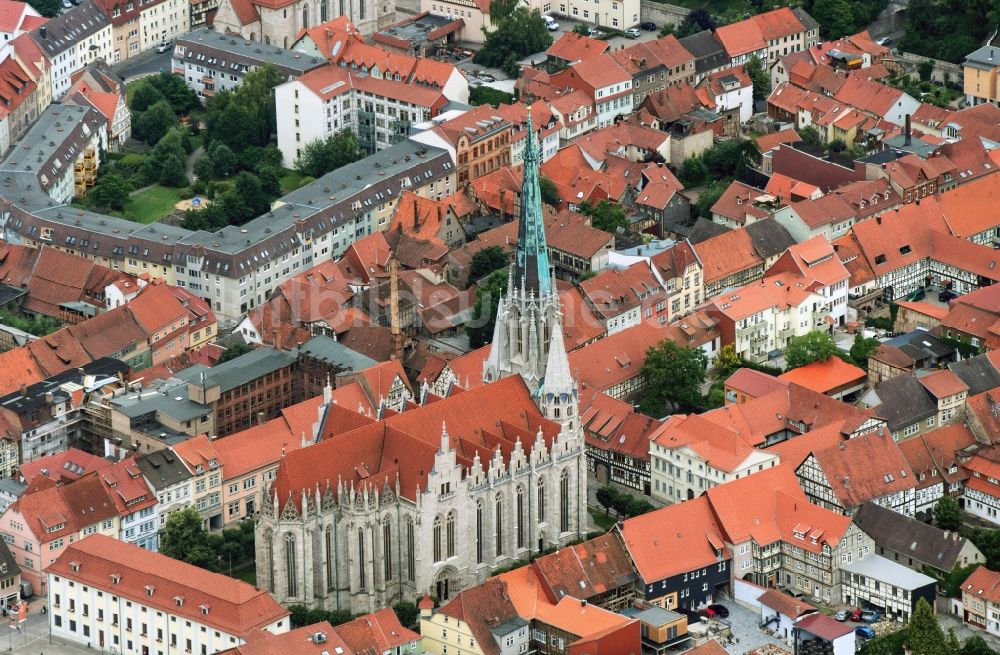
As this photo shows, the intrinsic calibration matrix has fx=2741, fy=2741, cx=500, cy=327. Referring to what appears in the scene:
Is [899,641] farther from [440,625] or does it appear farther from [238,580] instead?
[238,580]

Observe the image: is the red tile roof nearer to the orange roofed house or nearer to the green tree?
the orange roofed house

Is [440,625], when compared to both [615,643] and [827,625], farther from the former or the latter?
[827,625]

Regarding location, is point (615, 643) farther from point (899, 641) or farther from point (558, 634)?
point (899, 641)

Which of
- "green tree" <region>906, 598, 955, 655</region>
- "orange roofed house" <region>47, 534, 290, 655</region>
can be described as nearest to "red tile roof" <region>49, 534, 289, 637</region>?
"orange roofed house" <region>47, 534, 290, 655</region>

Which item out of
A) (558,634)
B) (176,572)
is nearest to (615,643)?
(558,634)

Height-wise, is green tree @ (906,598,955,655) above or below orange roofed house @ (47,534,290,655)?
below

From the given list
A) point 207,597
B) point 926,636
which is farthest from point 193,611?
point 926,636

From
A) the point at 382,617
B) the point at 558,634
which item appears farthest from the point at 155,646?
the point at 558,634
